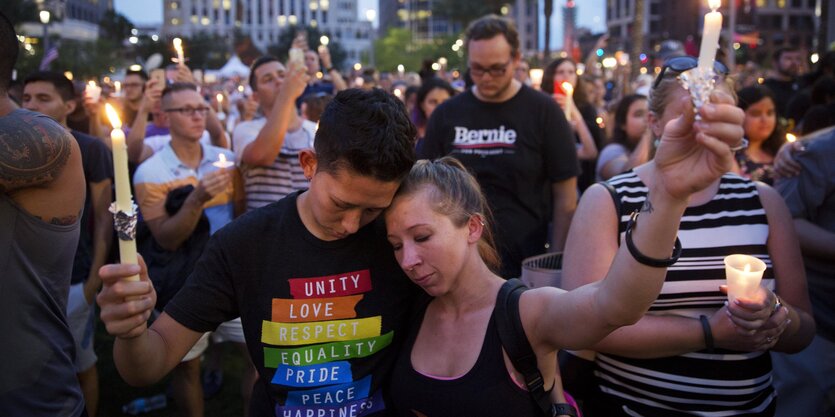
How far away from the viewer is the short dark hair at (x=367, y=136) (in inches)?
85.0

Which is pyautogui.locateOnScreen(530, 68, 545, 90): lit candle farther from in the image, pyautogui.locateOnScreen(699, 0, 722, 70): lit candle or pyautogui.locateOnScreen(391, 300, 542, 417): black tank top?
pyautogui.locateOnScreen(699, 0, 722, 70): lit candle

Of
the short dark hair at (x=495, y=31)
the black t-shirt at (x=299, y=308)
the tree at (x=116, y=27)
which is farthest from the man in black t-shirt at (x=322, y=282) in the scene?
the tree at (x=116, y=27)

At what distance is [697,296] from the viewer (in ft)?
8.45

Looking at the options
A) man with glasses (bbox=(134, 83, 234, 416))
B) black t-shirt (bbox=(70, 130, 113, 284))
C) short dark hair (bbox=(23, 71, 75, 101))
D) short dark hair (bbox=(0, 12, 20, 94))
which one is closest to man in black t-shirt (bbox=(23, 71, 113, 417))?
black t-shirt (bbox=(70, 130, 113, 284))

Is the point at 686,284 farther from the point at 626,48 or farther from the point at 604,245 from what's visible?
the point at 626,48

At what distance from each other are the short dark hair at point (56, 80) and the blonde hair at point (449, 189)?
3.70 meters

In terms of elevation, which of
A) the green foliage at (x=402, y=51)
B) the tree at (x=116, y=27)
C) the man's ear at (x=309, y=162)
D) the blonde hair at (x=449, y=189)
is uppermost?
the tree at (x=116, y=27)

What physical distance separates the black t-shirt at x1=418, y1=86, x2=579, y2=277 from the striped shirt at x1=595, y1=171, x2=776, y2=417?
188 cm

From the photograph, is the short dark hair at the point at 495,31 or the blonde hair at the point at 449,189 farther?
the short dark hair at the point at 495,31

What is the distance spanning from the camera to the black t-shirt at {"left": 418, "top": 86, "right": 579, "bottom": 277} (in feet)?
15.0

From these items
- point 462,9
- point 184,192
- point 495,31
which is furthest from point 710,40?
point 462,9

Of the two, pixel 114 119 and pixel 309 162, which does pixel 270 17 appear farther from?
pixel 114 119

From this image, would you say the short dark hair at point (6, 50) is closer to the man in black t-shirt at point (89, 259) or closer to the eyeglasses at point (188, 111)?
the man in black t-shirt at point (89, 259)

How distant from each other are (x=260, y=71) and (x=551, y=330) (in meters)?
4.14
